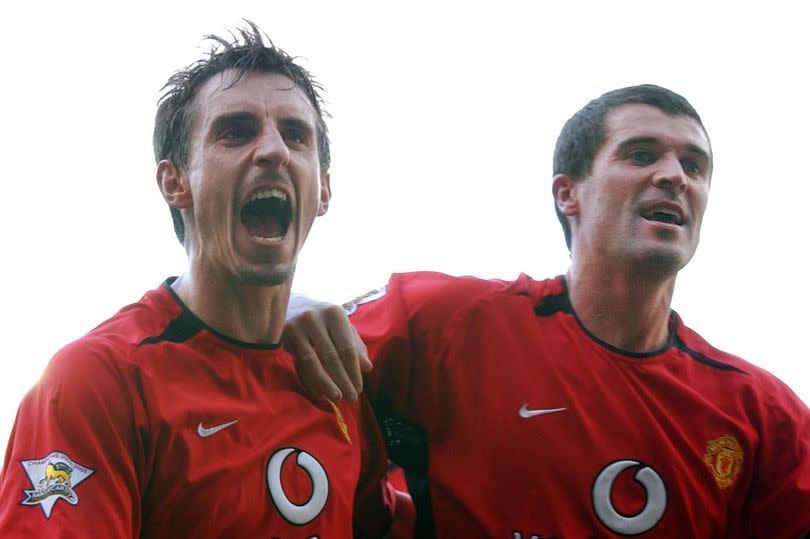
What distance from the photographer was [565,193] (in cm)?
538

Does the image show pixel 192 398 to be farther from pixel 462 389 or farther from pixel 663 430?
pixel 663 430

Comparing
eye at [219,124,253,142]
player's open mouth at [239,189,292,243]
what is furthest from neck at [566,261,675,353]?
eye at [219,124,253,142]

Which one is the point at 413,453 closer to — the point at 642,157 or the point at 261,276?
the point at 261,276

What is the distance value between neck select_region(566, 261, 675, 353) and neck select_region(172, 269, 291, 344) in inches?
68.6

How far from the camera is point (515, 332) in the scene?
4762 millimetres

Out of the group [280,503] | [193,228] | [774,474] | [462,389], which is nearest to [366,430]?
[462,389]

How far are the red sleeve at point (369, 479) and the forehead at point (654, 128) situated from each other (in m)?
1.99

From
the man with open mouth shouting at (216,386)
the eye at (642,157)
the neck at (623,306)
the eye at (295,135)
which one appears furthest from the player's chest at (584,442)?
the eye at (295,135)

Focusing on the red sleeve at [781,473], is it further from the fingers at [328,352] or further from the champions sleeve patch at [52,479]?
the champions sleeve patch at [52,479]

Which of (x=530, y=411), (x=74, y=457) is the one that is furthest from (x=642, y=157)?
(x=74, y=457)

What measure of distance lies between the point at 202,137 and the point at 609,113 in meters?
2.36

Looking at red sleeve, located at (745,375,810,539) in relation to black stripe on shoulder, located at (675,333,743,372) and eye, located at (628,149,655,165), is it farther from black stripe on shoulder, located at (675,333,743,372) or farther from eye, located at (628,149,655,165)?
eye, located at (628,149,655,165)

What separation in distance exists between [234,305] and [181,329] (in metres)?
0.26

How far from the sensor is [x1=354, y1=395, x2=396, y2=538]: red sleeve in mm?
4246
